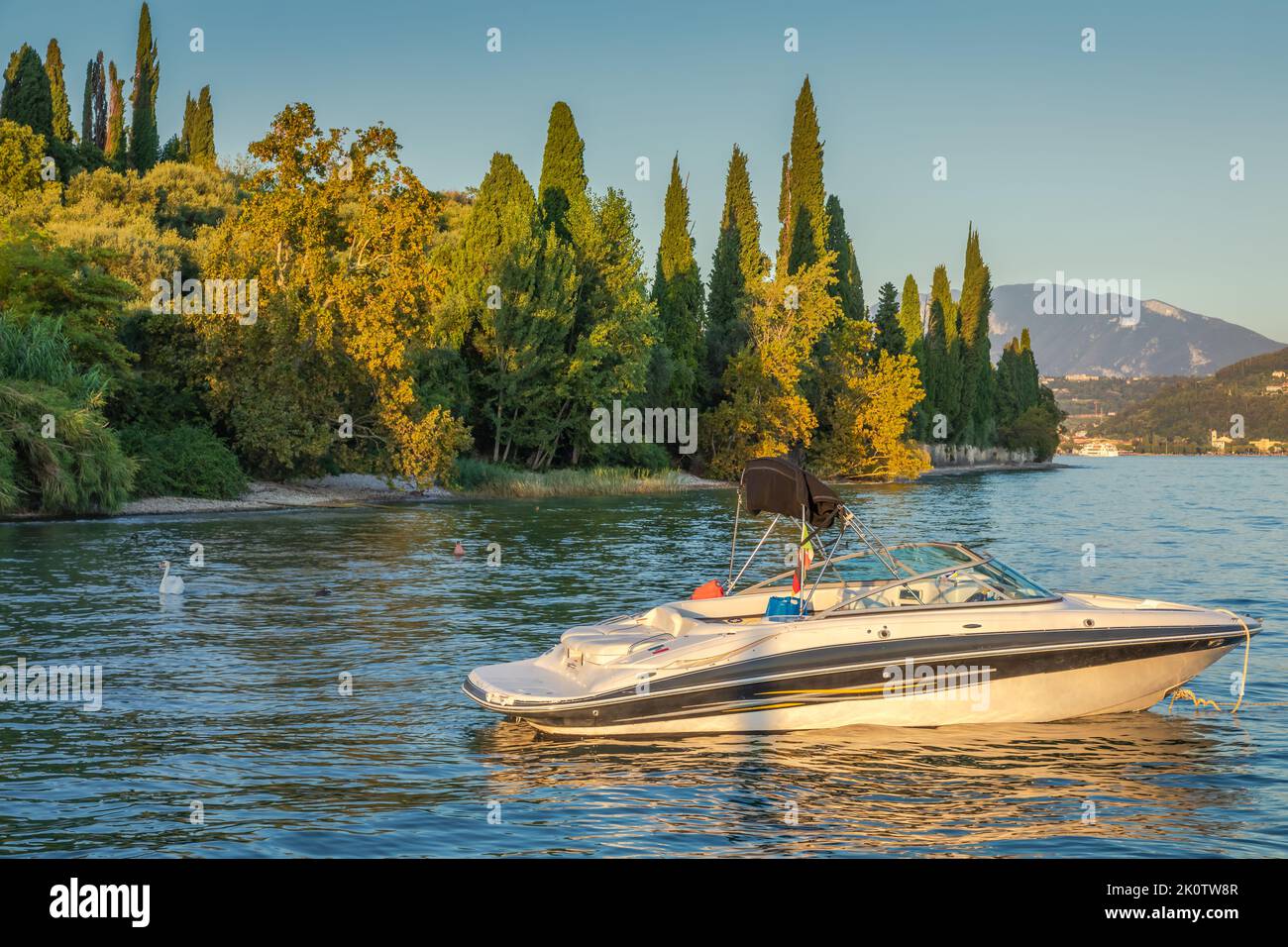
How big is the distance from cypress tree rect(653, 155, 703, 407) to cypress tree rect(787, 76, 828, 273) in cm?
968

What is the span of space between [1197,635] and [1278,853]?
4.05 m

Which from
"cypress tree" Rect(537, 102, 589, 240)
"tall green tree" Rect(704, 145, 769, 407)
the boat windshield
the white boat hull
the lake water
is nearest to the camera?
the lake water

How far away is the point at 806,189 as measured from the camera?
85.9 m

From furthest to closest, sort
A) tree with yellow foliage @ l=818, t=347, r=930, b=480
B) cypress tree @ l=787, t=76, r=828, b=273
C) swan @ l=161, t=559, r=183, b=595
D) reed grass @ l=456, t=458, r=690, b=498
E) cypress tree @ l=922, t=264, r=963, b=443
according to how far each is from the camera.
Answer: cypress tree @ l=922, t=264, r=963, b=443
cypress tree @ l=787, t=76, r=828, b=273
tree with yellow foliage @ l=818, t=347, r=930, b=480
reed grass @ l=456, t=458, r=690, b=498
swan @ l=161, t=559, r=183, b=595

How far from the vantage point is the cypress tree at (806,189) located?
Answer: 82.6 meters

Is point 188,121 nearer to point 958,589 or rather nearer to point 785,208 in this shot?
point 785,208

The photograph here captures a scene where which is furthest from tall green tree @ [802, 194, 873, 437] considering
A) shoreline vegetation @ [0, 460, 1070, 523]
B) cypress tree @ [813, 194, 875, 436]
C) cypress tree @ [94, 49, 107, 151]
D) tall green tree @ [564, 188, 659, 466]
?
cypress tree @ [94, 49, 107, 151]

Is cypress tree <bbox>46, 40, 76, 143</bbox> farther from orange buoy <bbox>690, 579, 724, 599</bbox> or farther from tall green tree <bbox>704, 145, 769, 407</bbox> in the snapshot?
orange buoy <bbox>690, 579, 724, 599</bbox>

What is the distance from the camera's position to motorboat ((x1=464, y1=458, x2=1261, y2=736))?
40.2ft

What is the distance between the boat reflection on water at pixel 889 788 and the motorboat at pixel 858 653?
→ 0.26m

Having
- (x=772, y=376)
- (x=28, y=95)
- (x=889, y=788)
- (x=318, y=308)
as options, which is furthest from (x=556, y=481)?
(x=889, y=788)

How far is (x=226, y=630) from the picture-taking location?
1906cm

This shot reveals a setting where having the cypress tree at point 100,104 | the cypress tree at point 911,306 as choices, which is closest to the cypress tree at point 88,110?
the cypress tree at point 100,104

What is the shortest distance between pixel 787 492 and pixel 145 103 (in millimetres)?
85534
